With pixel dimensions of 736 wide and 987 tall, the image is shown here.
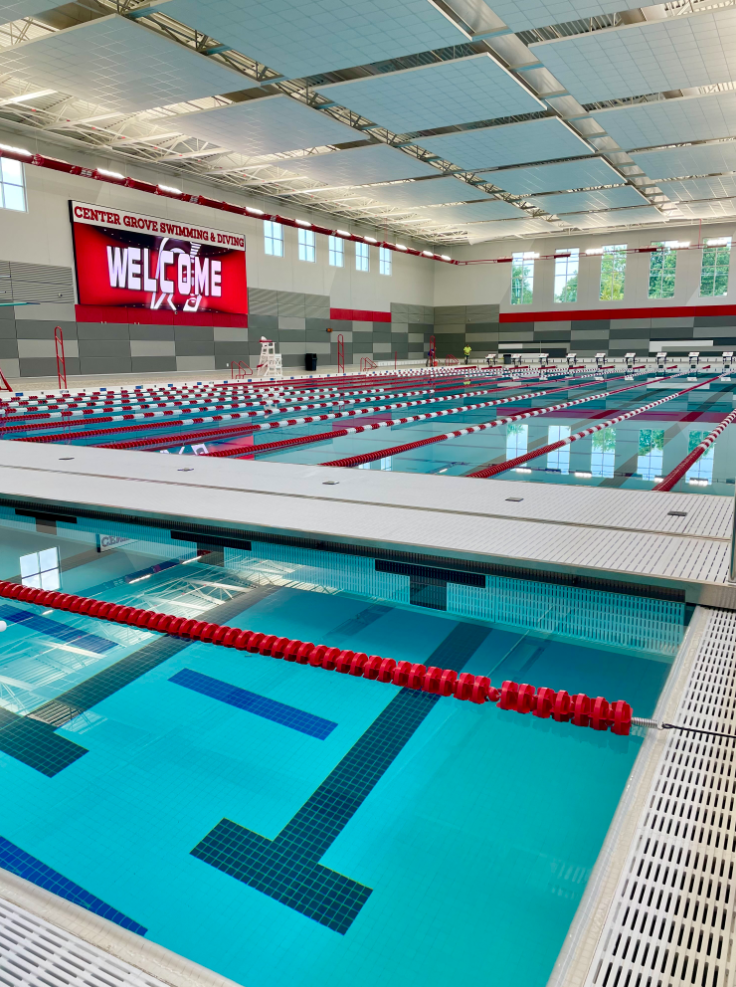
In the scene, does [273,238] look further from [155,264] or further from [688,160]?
[688,160]

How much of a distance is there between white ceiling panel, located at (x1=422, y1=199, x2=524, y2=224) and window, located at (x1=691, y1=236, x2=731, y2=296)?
8.18 metres

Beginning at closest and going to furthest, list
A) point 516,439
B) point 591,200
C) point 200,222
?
1. point 516,439
2. point 200,222
3. point 591,200

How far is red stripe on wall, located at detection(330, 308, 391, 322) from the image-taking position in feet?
86.5

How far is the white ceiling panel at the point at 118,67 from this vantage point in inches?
396

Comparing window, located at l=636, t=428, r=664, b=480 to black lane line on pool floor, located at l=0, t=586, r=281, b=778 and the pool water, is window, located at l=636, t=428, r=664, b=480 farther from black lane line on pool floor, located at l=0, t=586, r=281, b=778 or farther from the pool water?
black lane line on pool floor, located at l=0, t=586, r=281, b=778

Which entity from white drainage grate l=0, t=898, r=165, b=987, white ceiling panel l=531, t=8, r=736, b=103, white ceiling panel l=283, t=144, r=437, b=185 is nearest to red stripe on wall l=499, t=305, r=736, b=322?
white ceiling panel l=283, t=144, r=437, b=185

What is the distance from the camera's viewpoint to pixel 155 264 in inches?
739

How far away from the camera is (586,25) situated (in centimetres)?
1084

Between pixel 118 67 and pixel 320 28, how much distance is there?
360cm

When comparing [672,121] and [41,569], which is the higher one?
[672,121]

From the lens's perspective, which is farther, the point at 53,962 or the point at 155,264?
the point at 155,264

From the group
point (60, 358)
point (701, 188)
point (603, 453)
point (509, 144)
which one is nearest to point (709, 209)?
point (701, 188)

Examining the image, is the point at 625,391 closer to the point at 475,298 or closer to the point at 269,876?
the point at 269,876

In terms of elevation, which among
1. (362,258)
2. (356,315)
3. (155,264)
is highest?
(362,258)
